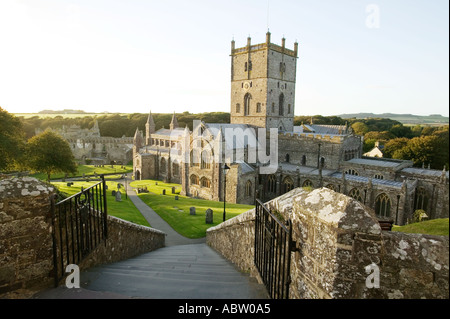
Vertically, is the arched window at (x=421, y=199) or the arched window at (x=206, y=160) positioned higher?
the arched window at (x=206, y=160)

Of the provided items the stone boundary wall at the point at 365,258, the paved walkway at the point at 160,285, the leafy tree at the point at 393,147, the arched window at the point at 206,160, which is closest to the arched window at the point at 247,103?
the arched window at the point at 206,160

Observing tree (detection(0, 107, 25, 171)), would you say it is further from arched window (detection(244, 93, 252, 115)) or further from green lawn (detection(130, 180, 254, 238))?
arched window (detection(244, 93, 252, 115))

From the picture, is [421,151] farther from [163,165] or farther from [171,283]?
[171,283]

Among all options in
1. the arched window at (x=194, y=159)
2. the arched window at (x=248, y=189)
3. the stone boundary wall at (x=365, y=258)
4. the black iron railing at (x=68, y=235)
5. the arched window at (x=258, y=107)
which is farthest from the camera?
the arched window at (x=258, y=107)

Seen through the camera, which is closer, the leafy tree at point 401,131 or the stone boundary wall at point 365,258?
the stone boundary wall at point 365,258

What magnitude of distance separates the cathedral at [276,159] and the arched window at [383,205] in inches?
3.1

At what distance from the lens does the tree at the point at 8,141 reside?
1011 inches

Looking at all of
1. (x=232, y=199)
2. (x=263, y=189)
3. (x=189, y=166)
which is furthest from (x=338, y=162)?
(x=189, y=166)

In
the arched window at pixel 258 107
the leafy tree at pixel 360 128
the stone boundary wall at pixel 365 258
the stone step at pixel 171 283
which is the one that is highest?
the arched window at pixel 258 107

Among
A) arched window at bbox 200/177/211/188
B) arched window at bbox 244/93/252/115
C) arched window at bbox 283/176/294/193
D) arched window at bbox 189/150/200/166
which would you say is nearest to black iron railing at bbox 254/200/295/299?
arched window at bbox 283/176/294/193

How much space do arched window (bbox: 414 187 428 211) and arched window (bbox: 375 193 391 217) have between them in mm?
3194

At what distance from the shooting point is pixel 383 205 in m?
26.4

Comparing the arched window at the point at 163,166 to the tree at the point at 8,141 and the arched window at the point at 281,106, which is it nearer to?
the arched window at the point at 281,106

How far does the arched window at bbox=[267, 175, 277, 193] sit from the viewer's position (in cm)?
3388
